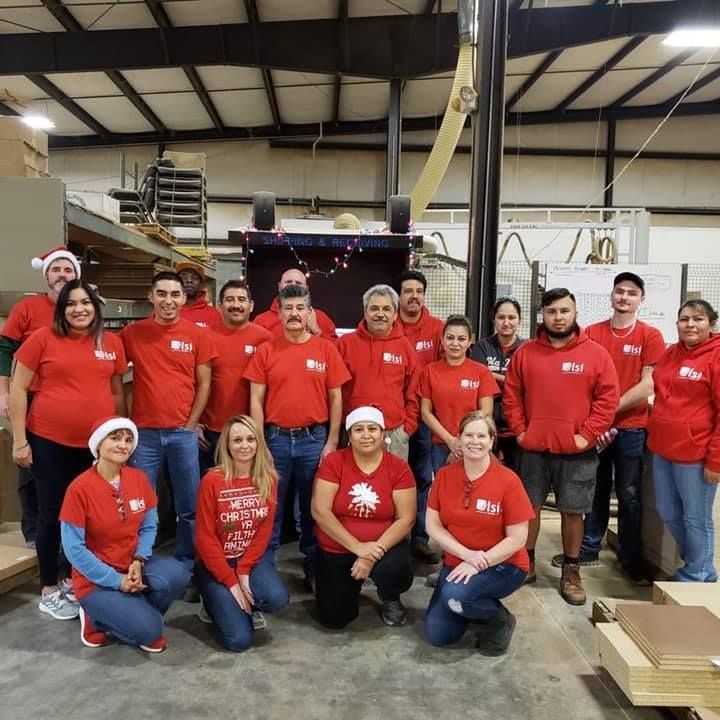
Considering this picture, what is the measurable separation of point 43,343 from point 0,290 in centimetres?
104

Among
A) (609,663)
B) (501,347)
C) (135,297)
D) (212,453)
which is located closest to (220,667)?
(212,453)

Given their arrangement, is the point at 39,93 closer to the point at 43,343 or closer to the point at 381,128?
the point at 381,128

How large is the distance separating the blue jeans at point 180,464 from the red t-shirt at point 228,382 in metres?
0.21

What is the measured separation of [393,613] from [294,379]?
3.97 feet

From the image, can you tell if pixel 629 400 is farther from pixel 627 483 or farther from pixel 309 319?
pixel 309 319

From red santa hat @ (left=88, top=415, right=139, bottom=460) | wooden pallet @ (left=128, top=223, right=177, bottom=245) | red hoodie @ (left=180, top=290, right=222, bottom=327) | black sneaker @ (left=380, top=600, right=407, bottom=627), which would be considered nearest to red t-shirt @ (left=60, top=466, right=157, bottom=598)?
red santa hat @ (left=88, top=415, right=139, bottom=460)

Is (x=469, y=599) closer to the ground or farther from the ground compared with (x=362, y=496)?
closer to the ground

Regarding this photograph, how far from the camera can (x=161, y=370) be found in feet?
9.96

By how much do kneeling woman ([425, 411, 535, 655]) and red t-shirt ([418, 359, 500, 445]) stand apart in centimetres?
53

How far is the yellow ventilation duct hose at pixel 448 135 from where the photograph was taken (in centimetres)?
437

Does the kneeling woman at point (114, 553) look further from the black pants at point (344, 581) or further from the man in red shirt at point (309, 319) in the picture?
the man in red shirt at point (309, 319)

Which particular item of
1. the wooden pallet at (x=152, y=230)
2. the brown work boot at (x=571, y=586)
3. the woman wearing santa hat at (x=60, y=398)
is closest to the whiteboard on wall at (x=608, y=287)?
the brown work boot at (x=571, y=586)

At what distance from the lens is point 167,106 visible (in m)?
10.7

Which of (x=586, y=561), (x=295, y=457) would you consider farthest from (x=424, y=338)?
(x=586, y=561)
